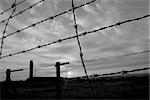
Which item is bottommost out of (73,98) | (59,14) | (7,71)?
(73,98)

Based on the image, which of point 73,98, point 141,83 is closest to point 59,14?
point 73,98

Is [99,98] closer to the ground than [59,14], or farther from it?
closer to the ground

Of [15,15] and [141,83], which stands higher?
[15,15]

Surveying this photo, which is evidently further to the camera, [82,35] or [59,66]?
[59,66]

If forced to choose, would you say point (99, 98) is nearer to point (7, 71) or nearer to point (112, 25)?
→ point (112, 25)

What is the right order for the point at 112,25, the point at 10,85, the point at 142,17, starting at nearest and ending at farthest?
1. the point at 142,17
2. the point at 112,25
3. the point at 10,85

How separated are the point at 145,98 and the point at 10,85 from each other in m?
5.52

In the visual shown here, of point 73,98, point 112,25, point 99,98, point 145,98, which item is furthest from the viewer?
point 73,98

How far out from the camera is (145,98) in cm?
477

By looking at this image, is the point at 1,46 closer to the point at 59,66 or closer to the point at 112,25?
the point at 59,66

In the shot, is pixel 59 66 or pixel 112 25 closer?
pixel 112 25

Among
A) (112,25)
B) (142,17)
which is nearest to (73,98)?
(112,25)

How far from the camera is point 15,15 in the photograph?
5230mm

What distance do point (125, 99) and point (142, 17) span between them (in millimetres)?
2410
